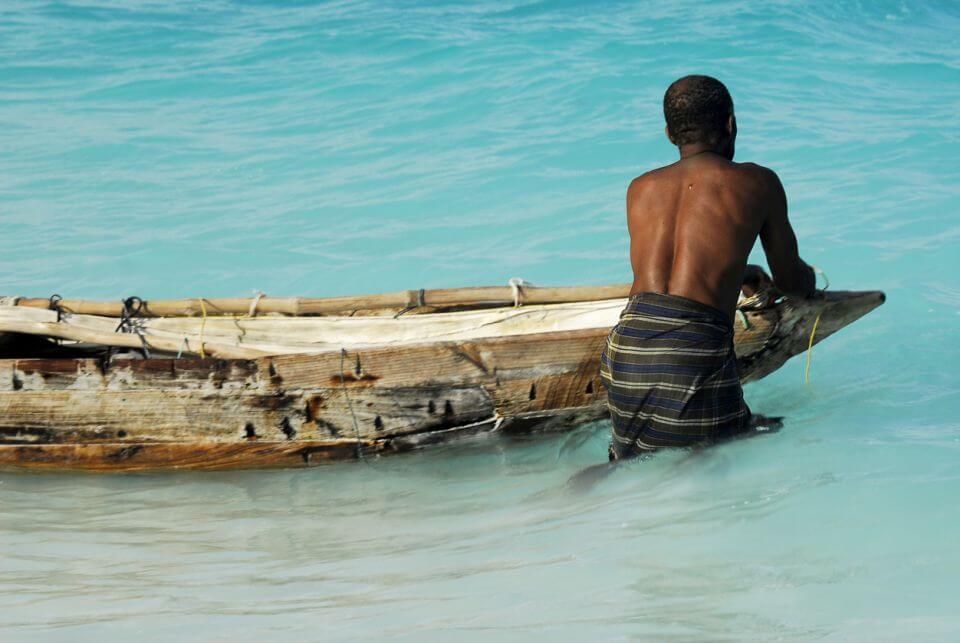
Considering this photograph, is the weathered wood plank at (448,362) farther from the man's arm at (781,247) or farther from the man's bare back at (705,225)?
the man's arm at (781,247)

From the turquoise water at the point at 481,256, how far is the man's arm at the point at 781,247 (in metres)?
0.63

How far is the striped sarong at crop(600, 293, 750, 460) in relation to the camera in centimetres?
320

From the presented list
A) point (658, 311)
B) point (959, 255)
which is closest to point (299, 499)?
point (658, 311)

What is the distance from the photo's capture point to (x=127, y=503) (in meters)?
3.82

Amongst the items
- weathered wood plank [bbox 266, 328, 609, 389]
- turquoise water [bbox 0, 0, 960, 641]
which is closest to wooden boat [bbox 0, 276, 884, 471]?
weathered wood plank [bbox 266, 328, 609, 389]

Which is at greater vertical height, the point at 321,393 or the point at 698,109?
the point at 698,109

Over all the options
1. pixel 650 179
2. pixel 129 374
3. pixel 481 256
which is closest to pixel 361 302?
pixel 129 374

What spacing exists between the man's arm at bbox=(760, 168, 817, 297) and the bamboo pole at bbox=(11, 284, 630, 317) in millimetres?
929

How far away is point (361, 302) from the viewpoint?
443cm

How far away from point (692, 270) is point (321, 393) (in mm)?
1503

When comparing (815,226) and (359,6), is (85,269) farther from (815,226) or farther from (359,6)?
(359,6)

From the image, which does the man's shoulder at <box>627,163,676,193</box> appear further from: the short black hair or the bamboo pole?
the bamboo pole

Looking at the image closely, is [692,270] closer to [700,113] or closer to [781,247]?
[781,247]

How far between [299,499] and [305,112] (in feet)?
28.5
